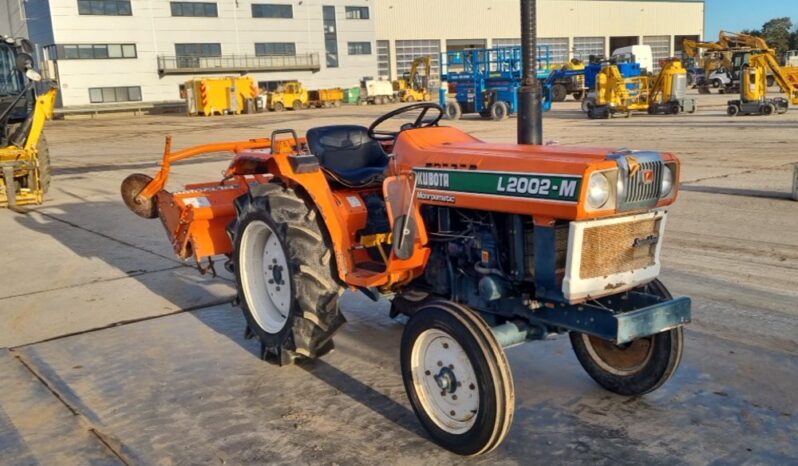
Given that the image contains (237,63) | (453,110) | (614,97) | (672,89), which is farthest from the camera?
(237,63)

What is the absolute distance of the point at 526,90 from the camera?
418cm

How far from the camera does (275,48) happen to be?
55688 millimetres

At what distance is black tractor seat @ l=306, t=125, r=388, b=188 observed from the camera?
15.3ft

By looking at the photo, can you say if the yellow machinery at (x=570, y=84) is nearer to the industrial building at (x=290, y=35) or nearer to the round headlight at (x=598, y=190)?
the industrial building at (x=290, y=35)

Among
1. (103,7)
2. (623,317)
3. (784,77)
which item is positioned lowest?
(623,317)

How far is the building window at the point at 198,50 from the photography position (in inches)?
2036

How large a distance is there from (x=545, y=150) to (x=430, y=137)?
718mm

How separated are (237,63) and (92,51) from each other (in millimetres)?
9681

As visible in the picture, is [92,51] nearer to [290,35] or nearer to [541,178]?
[290,35]

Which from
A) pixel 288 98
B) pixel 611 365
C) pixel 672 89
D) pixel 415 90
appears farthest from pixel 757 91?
pixel 288 98

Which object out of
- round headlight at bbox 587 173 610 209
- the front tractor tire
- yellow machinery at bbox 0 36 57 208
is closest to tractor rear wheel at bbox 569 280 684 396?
round headlight at bbox 587 173 610 209

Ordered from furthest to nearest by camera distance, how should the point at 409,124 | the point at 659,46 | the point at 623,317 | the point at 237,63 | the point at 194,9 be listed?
the point at 659,46
the point at 237,63
the point at 194,9
the point at 409,124
the point at 623,317

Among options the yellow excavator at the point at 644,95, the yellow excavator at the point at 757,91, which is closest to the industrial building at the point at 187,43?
the yellow excavator at the point at 644,95

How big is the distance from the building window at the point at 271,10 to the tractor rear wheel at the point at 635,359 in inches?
Answer: 2127
